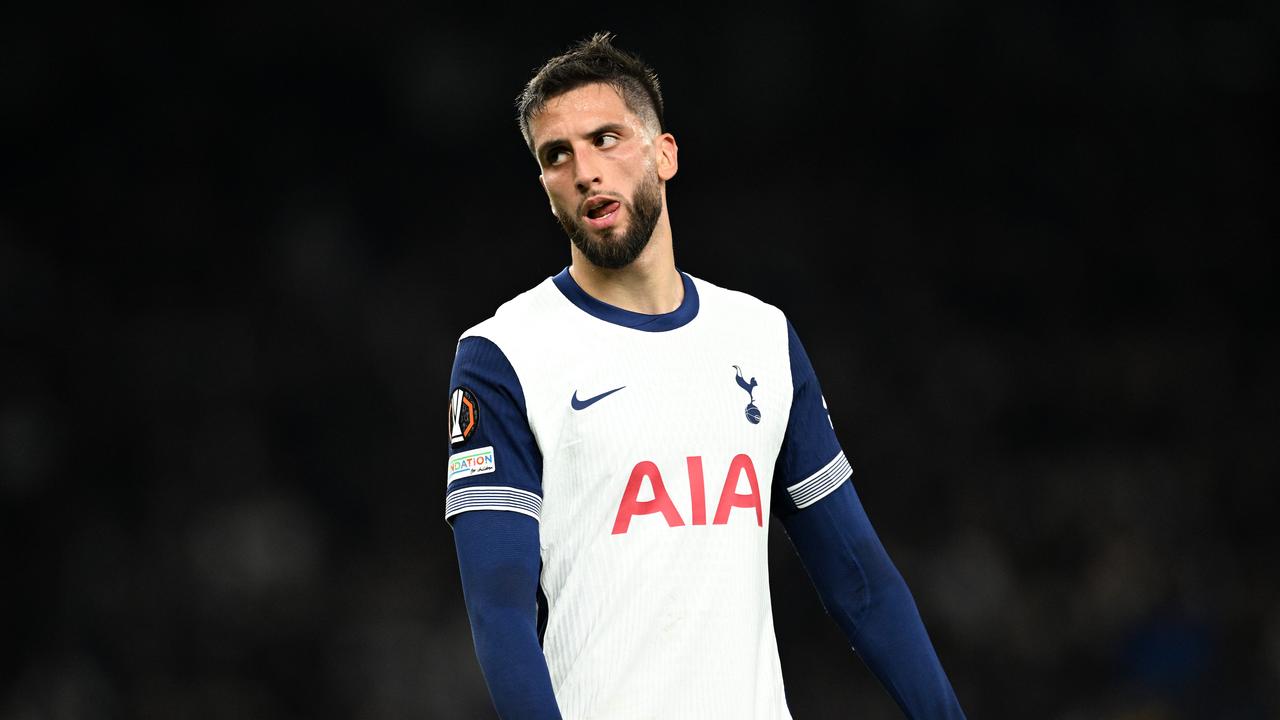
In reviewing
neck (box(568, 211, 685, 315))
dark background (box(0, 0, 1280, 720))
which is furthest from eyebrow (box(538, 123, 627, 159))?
dark background (box(0, 0, 1280, 720))

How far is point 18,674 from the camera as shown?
16.3 ft

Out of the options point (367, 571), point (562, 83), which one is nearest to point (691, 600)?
point (562, 83)

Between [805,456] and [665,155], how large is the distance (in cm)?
48

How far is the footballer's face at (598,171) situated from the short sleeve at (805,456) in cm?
28

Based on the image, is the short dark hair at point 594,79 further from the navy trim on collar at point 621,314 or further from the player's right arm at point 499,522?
the player's right arm at point 499,522

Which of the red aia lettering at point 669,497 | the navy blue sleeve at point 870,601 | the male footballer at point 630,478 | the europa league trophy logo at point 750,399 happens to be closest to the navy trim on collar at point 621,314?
the male footballer at point 630,478

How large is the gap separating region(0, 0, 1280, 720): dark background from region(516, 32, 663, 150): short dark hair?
3.49m

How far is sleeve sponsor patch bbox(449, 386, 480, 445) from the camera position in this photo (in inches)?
71.3

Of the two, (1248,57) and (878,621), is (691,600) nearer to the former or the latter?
(878,621)

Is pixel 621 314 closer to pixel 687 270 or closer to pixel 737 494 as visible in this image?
pixel 737 494

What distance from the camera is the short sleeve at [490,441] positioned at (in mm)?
1764

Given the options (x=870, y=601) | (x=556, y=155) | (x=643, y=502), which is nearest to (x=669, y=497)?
(x=643, y=502)

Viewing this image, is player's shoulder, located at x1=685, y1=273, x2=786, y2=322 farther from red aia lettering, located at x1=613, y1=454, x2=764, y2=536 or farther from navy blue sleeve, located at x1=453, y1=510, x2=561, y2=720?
navy blue sleeve, located at x1=453, y1=510, x2=561, y2=720

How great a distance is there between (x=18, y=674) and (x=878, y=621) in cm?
397
